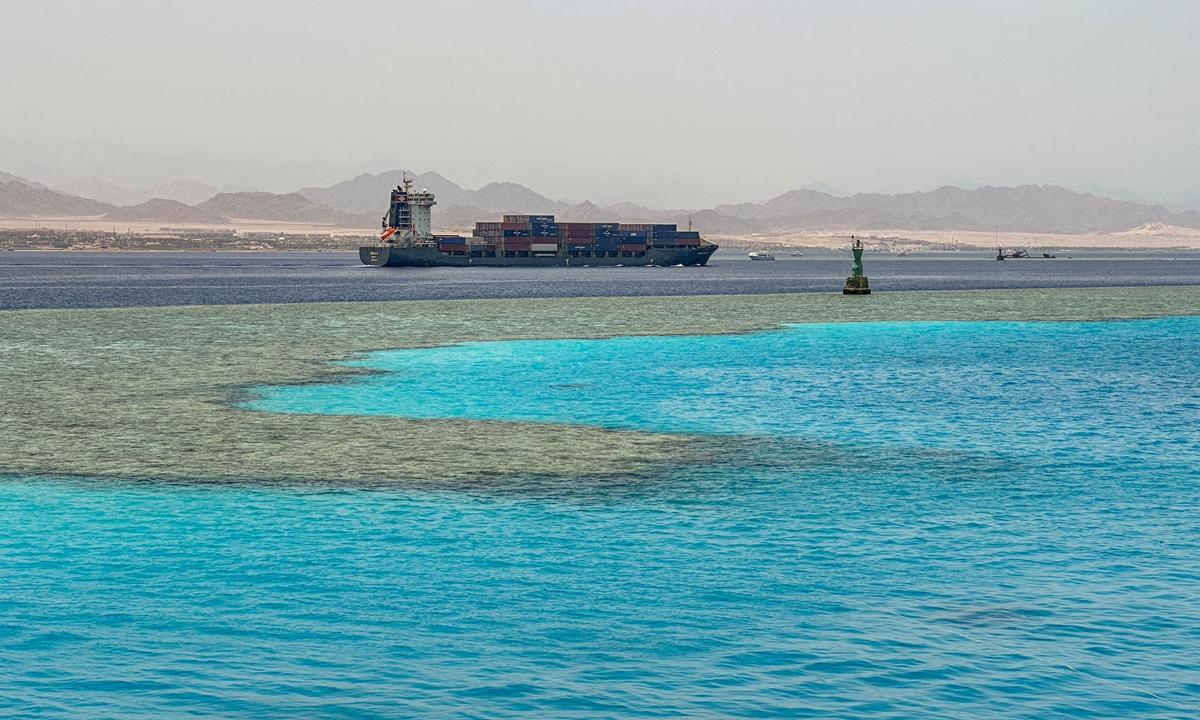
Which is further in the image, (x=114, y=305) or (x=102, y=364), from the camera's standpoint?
(x=114, y=305)

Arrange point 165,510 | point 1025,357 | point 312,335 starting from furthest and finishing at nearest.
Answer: point 312,335 → point 1025,357 → point 165,510

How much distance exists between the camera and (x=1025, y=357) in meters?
50.0

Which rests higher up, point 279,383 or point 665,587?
point 279,383

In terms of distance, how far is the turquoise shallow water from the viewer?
12.1 metres

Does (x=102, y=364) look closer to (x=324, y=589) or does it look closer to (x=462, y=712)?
(x=324, y=589)

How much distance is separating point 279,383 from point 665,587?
87.0ft

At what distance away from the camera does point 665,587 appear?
1585 centimetres

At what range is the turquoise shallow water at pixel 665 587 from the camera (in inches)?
476

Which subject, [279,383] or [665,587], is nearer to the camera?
[665,587]

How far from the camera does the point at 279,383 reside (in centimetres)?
3969

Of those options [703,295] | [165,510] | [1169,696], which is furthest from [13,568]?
[703,295]

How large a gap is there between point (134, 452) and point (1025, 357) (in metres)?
36.6

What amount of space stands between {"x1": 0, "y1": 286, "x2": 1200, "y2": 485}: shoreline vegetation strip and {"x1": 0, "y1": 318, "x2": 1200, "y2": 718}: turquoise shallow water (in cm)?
178

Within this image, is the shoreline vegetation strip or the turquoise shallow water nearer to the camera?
the turquoise shallow water
